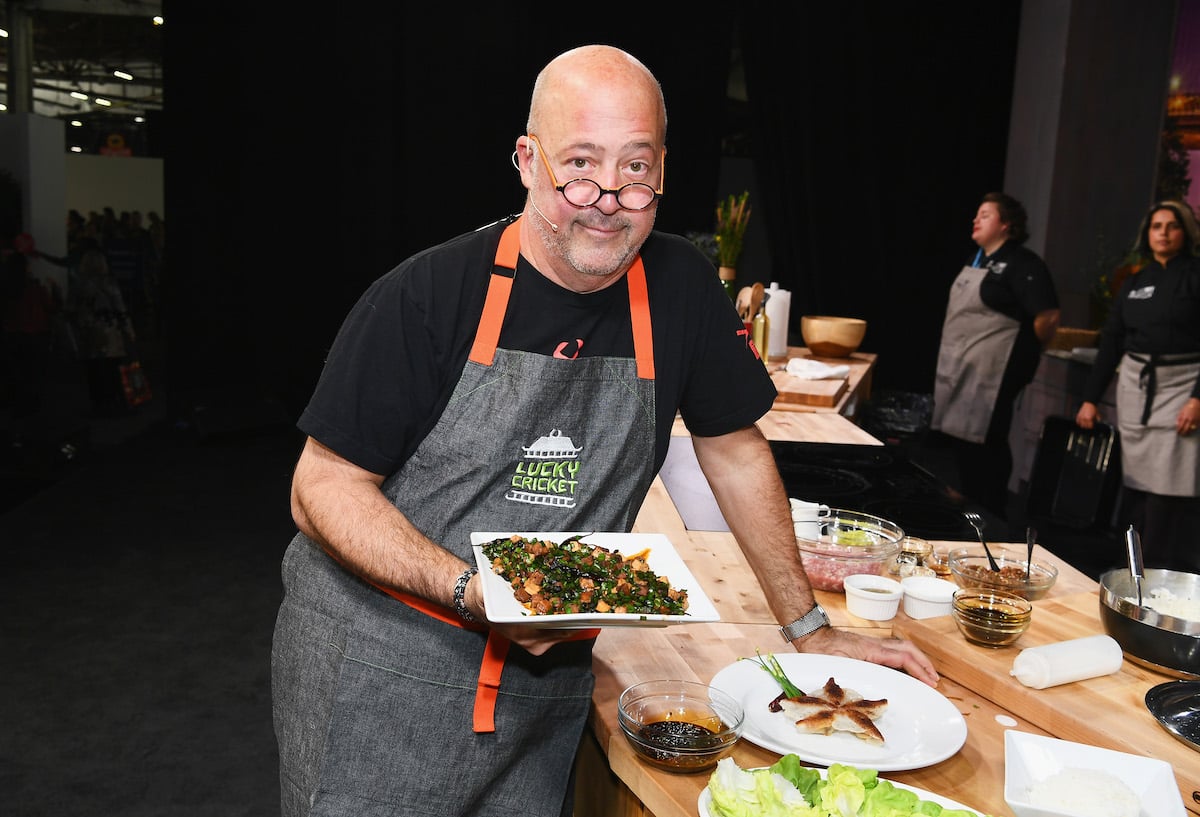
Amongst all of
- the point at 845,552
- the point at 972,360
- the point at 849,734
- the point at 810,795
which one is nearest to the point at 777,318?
the point at 972,360

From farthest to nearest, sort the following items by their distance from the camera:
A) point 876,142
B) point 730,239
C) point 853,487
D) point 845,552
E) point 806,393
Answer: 1. point 876,142
2. point 730,239
3. point 806,393
4. point 853,487
5. point 845,552

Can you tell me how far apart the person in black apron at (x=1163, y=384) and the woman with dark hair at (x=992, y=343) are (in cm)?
37

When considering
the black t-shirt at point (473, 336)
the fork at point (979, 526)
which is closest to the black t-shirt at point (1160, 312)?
the fork at point (979, 526)

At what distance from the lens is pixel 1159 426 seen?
4.81m

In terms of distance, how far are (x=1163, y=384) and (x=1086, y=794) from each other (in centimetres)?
421

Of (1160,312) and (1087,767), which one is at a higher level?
(1160,312)

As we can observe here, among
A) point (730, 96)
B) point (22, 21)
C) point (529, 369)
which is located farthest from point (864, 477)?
point (22, 21)

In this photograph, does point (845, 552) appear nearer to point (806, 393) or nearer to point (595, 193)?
point (595, 193)

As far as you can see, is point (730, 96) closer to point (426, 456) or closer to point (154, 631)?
point (154, 631)

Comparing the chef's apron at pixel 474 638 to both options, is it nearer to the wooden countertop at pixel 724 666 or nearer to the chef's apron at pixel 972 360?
→ the wooden countertop at pixel 724 666

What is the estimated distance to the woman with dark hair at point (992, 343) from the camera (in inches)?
201

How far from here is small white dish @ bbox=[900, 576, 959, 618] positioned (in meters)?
1.79

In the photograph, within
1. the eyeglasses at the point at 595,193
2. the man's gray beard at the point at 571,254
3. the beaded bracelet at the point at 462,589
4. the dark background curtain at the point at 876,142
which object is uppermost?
the dark background curtain at the point at 876,142

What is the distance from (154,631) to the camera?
4.30 meters
